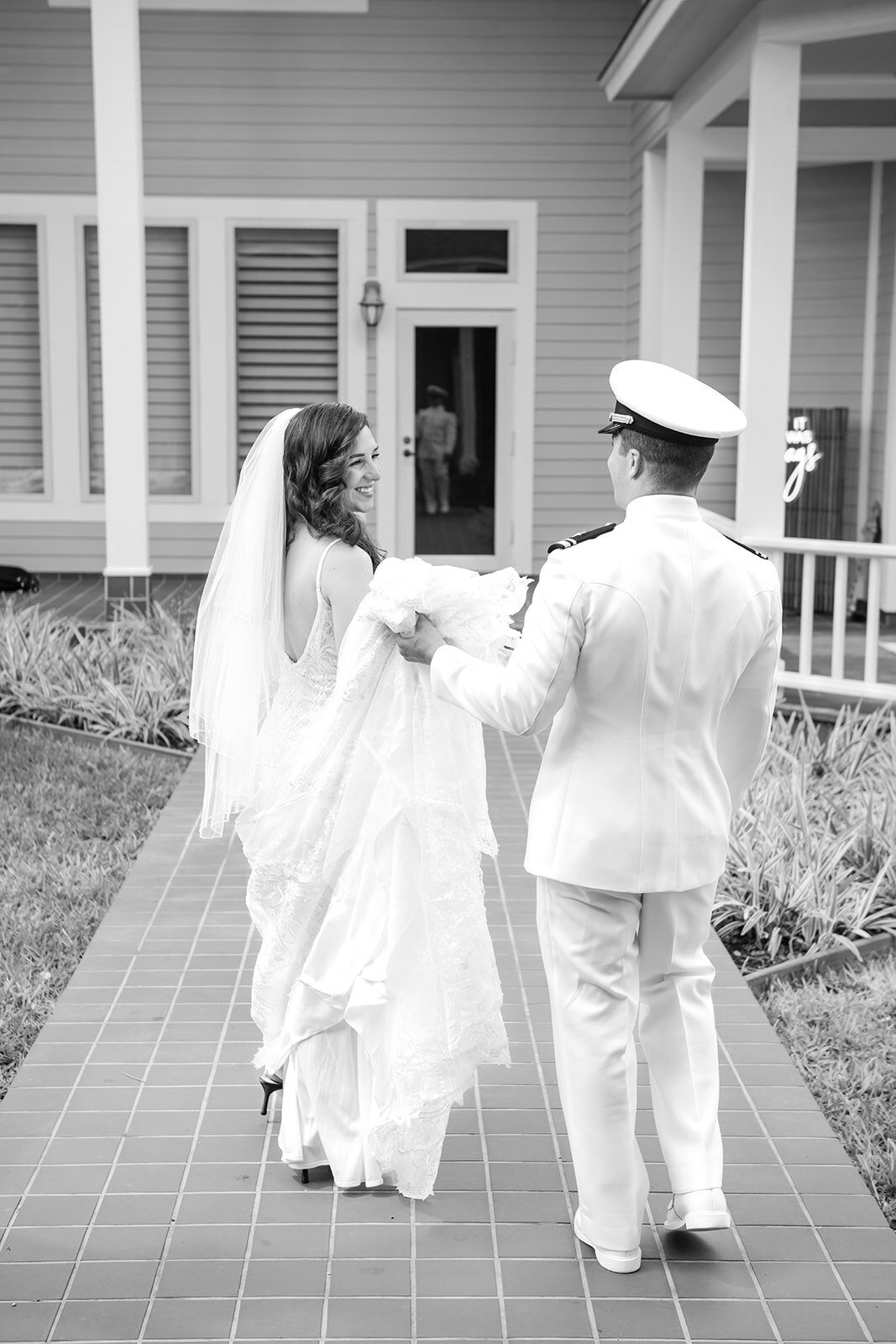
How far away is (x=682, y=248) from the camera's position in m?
10.1

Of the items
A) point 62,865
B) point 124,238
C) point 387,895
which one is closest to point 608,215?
point 124,238

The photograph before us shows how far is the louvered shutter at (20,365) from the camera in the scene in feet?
42.1

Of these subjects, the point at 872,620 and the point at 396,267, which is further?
the point at 396,267

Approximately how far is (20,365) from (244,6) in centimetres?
360

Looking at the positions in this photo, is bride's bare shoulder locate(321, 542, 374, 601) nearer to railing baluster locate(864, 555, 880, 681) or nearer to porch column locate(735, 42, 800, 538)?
railing baluster locate(864, 555, 880, 681)

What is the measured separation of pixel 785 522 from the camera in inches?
469

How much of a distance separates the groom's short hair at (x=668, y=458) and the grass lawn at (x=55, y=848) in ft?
8.07

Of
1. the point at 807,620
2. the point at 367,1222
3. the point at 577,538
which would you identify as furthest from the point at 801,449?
the point at 367,1222

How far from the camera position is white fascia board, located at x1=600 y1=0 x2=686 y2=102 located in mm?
8016

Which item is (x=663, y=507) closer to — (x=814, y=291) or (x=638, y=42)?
(x=638, y=42)

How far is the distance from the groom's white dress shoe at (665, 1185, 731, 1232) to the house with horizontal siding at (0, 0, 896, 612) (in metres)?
8.84

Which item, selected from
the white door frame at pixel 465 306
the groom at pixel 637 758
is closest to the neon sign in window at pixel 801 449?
the white door frame at pixel 465 306

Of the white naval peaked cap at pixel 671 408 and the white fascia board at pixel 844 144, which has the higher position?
the white fascia board at pixel 844 144

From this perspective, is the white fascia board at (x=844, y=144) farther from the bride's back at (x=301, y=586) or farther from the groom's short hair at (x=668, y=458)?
the groom's short hair at (x=668, y=458)
